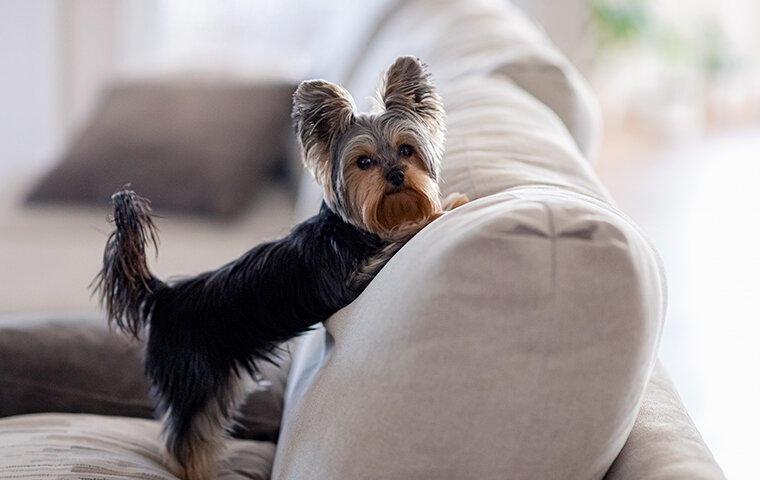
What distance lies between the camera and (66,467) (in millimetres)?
1213

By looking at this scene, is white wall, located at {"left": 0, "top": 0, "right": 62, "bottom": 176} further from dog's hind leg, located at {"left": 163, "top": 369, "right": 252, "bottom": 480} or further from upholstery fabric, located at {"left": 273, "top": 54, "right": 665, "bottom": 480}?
upholstery fabric, located at {"left": 273, "top": 54, "right": 665, "bottom": 480}

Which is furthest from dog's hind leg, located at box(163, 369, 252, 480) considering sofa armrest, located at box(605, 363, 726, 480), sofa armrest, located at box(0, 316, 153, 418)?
sofa armrest, located at box(605, 363, 726, 480)

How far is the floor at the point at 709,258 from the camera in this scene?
279 centimetres

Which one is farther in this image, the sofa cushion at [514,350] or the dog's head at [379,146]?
the dog's head at [379,146]

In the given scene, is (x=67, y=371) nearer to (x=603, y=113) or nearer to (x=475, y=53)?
(x=475, y=53)

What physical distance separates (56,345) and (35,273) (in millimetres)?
667

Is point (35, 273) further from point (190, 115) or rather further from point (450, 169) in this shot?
point (450, 169)

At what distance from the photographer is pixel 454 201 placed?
120cm

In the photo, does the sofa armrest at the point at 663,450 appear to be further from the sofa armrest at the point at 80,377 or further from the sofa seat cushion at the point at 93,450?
the sofa armrest at the point at 80,377

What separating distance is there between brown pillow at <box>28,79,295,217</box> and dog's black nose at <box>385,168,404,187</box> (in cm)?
149

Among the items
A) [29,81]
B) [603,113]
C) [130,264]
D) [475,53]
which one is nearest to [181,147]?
[475,53]

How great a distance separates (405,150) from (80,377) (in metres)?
0.82

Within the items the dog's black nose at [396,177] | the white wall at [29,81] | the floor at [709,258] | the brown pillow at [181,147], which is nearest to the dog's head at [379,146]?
the dog's black nose at [396,177]

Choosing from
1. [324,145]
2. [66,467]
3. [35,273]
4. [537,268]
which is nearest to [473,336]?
[537,268]
